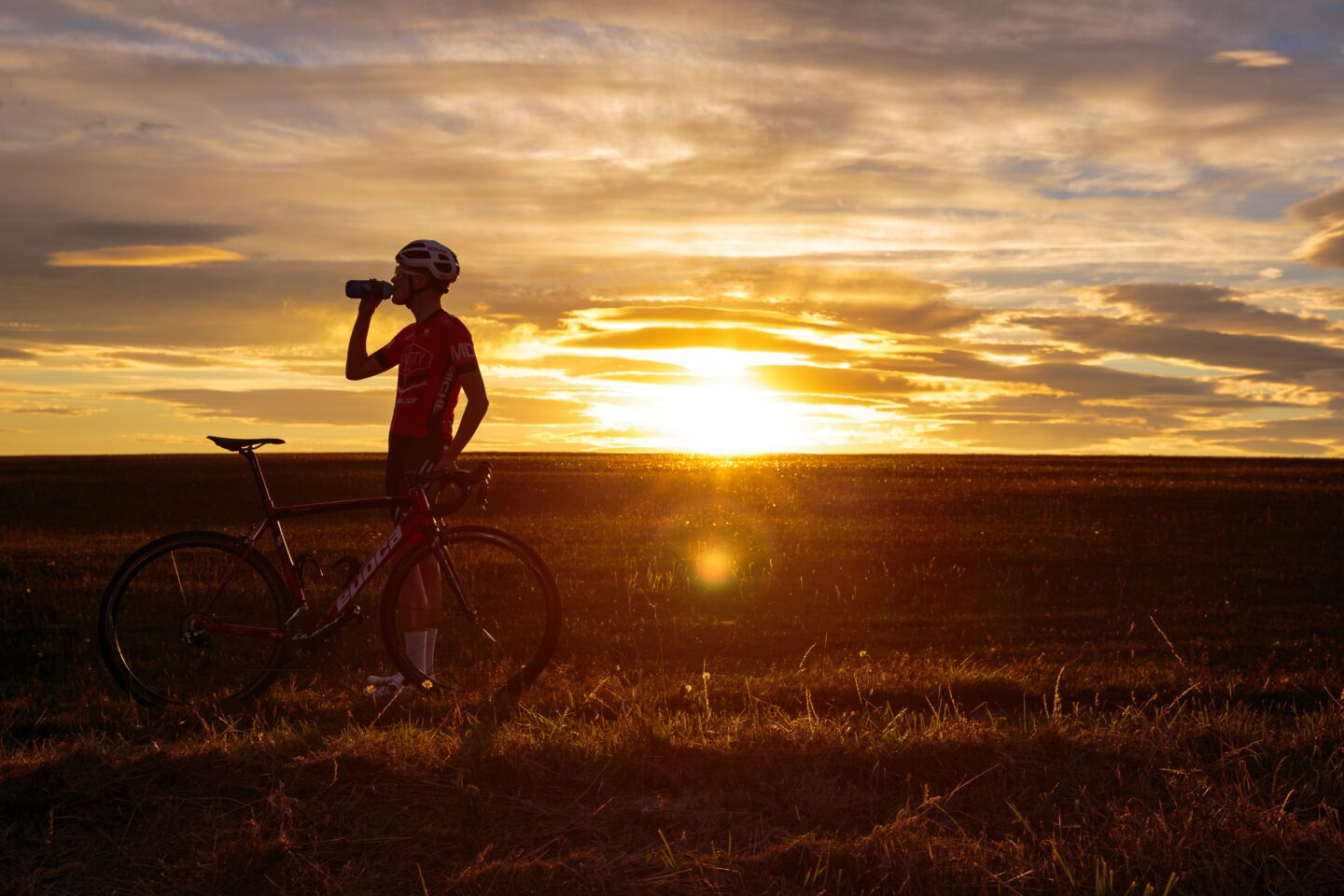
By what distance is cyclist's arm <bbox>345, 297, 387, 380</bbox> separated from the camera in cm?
887

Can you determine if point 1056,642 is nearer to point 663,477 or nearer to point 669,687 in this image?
point 669,687

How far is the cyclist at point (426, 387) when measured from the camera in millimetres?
8555

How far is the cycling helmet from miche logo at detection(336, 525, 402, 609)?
1909 millimetres

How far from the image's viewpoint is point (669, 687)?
924 centimetres

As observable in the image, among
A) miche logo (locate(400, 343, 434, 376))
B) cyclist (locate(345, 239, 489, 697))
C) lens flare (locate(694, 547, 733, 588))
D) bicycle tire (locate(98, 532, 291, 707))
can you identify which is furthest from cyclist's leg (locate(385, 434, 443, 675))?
lens flare (locate(694, 547, 733, 588))

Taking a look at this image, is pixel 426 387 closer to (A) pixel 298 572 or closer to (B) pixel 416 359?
(B) pixel 416 359

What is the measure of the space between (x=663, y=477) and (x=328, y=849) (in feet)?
131

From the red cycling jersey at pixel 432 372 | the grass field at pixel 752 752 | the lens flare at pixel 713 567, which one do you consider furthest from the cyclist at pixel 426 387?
the lens flare at pixel 713 567

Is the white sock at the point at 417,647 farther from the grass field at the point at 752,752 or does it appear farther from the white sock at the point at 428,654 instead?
the grass field at the point at 752,752

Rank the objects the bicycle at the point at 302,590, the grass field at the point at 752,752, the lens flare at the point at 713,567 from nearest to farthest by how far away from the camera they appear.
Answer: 1. the grass field at the point at 752,752
2. the bicycle at the point at 302,590
3. the lens flare at the point at 713,567

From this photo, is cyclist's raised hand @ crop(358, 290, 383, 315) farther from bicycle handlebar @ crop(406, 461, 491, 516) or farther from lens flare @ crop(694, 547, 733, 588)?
lens flare @ crop(694, 547, 733, 588)

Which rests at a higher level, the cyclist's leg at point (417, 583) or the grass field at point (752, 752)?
the cyclist's leg at point (417, 583)

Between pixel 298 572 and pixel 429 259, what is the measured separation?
2.56 meters

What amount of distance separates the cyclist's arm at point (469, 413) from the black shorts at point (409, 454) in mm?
167
